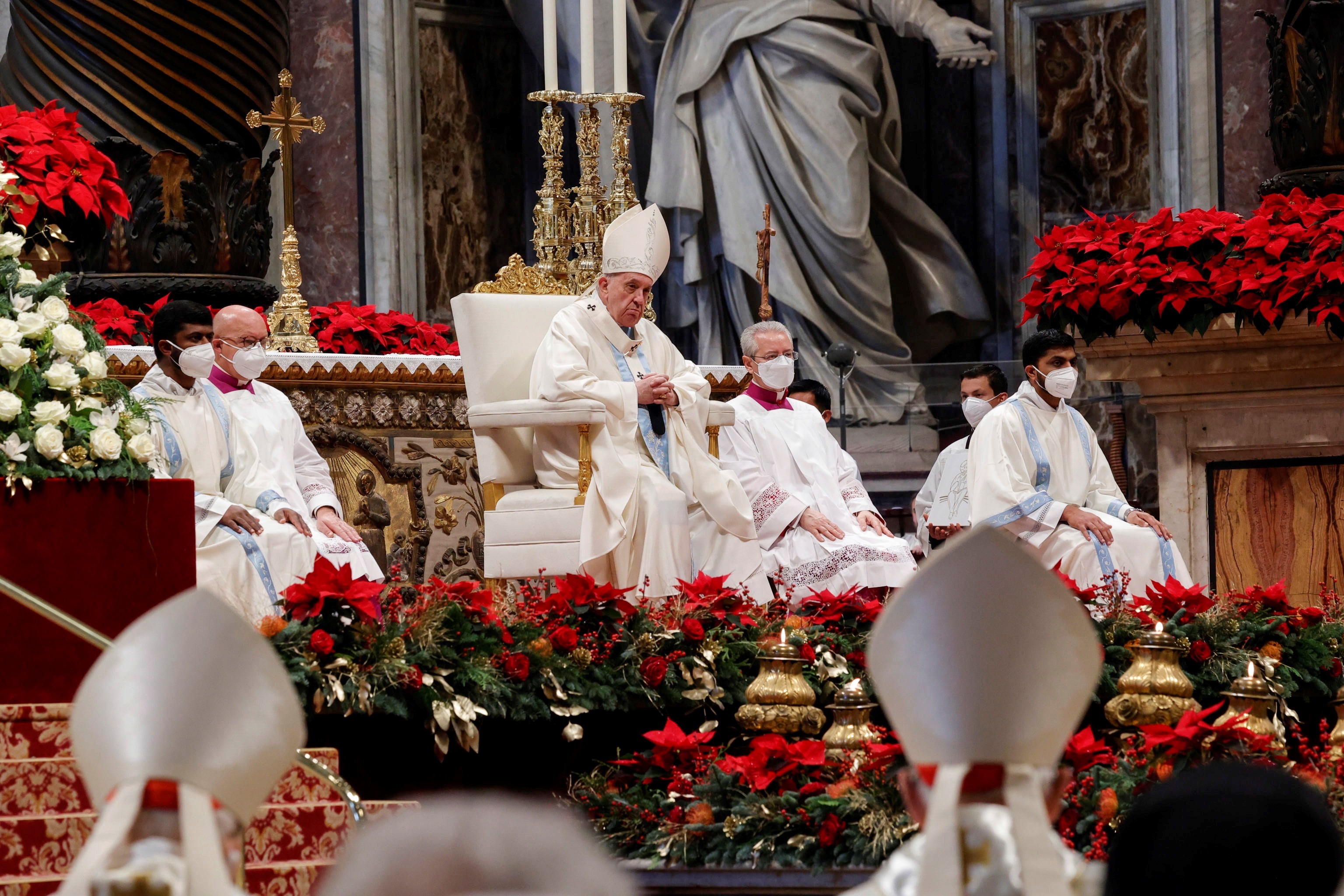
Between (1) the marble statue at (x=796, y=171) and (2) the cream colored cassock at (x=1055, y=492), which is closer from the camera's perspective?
(2) the cream colored cassock at (x=1055, y=492)

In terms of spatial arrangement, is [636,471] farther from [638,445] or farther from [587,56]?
[587,56]

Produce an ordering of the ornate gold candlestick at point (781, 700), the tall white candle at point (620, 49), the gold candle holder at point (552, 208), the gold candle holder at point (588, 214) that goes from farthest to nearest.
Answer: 1. the gold candle holder at point (552, 208)
2. the gold candle holder at point (588, 214)
3. the tall white candle at point (620, 49)
4. the ornate gold candlestick at point (781, 700)

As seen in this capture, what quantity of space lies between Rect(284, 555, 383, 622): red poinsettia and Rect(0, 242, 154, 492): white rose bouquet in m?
0.50

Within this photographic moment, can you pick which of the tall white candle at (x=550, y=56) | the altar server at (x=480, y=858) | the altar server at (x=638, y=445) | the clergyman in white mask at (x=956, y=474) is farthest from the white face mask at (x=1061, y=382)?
the altar server at (x=480, y=858)

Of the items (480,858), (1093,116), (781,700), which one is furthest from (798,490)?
(480,858)

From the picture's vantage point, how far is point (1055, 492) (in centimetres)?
779

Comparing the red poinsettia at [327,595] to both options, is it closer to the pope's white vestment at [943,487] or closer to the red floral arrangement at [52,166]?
the red floral arrangement at [52,166]

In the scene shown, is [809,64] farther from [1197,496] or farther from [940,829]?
[940,829]

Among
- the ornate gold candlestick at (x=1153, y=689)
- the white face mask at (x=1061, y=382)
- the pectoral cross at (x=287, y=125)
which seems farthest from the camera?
the pectoral cross at (x=287, y=125)

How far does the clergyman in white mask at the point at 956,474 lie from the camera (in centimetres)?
931

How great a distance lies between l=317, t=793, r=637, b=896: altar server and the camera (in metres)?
1.02

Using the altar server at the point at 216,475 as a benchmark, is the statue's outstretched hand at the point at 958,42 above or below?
above

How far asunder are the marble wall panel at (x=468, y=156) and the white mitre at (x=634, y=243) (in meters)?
4.38

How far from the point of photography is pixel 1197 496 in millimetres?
7773
